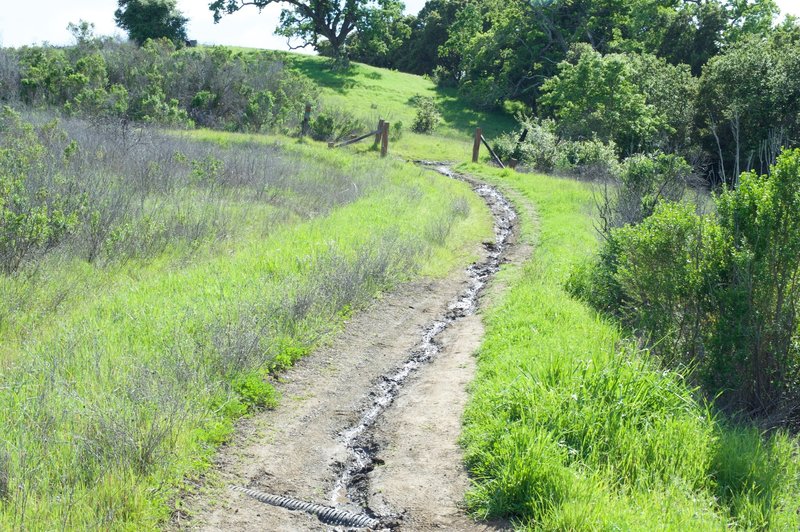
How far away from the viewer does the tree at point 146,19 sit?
54.4m

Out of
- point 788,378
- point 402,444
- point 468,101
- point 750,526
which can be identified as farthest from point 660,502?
point 468,101

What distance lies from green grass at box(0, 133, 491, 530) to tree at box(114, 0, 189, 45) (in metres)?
45.9

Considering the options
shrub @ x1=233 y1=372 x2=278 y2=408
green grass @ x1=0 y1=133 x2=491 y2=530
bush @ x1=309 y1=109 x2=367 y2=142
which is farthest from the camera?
bush @ x1=309 y1=109 x2=367 y2=142

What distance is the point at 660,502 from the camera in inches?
205

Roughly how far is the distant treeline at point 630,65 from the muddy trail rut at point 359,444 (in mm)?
9556

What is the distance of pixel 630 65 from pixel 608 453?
96.3 ft

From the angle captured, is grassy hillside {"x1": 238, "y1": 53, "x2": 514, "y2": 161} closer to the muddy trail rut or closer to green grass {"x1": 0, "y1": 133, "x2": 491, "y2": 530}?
green grass {"x1": 0, "y1": 133, "x2": 491, "y2": 530}

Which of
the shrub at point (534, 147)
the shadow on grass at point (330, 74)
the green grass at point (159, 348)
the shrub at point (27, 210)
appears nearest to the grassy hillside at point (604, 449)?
the green grass at point (159, 348)

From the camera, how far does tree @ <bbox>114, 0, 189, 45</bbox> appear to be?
5441 cm

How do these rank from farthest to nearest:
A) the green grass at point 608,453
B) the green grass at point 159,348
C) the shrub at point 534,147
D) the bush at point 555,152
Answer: the shrub at point 534,147
the bush at point 555,152
the green grass at point 608,453
the green grass at point 159,348

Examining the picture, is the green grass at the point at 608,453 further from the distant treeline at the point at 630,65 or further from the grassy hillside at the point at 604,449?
the distant treeline at the point at 630,65

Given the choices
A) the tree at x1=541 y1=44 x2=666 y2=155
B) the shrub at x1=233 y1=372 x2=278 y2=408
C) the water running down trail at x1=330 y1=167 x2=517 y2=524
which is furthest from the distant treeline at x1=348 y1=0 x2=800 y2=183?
the shrub at x1=233 y1=372 x2=278 y2=408

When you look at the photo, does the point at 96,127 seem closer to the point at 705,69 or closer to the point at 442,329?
the point at 442,329

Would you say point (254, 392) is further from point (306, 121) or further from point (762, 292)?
point (306, 121)
